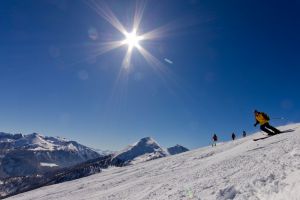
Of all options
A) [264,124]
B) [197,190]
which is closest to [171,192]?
[197,190]

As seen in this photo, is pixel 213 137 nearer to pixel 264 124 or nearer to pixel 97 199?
pixel 264 124

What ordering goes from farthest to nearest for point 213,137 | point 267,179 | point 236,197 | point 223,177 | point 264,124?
point 213,137 < point 264,124 < point 223,177 < point 267,179 < point 236,197

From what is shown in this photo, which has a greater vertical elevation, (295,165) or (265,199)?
(295,165)

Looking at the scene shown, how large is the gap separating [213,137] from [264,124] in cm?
1877

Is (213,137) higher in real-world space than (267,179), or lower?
higher

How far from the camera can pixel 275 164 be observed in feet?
33.3

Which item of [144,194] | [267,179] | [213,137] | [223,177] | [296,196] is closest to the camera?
[296,196]

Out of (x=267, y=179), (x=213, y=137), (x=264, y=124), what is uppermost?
(x=213, y=137)

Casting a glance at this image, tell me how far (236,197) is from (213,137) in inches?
1385

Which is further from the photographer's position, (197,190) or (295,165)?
(197,190)

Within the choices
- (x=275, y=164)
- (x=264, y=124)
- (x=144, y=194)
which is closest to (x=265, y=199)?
(x=275, y=164)

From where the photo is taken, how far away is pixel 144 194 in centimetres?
1294

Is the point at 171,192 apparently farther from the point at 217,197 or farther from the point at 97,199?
the point at 97,199

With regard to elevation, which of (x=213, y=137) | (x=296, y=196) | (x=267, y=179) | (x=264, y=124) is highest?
(x=213, y=137)
